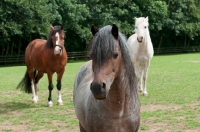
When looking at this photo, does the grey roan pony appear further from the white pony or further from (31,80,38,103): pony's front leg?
the white pony

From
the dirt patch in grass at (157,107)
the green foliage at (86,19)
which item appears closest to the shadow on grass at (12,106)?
the dirt patch in grass at (157,107)

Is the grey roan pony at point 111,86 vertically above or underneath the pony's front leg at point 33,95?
above

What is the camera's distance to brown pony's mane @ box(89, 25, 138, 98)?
295cm

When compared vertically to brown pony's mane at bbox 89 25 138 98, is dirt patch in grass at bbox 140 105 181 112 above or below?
below

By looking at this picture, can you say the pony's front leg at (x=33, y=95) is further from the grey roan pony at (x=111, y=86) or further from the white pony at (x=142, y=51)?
the grey roan pony at (x=111, y=86)

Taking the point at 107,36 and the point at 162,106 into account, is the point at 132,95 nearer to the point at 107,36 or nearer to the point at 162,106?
the point at 107,36

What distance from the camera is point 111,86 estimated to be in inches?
126

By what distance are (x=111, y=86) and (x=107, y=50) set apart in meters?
0.40

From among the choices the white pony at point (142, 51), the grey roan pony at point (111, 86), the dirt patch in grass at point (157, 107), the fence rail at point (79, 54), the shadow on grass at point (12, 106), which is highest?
the grey roan pony at point (111, 86)

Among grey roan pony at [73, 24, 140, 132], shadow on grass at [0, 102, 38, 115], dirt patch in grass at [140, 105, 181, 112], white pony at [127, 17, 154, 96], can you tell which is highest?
grey roan pony at [73, 24, 140, 132]

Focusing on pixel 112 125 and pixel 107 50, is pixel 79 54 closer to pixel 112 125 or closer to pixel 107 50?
pixel 112 125

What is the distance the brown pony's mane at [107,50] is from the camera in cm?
295

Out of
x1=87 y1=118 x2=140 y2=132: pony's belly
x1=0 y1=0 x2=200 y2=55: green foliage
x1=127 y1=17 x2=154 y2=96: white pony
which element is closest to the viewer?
x1=87 y1=118 x2=140 y2=132: pony's belly

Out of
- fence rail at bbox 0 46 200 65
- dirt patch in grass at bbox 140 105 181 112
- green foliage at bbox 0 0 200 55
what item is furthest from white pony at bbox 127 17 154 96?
green foliage at bbox 0 0 200 55
